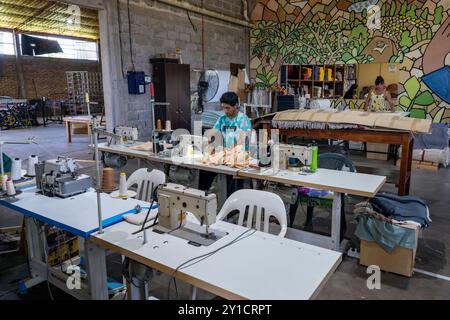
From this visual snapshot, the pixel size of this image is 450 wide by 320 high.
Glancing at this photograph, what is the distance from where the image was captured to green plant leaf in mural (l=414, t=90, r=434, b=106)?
7.75 metres

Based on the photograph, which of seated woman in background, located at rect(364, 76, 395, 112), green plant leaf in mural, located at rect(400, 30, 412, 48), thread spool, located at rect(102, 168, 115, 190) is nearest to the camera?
thread spool, located at rect(102, 168, 115, 190)

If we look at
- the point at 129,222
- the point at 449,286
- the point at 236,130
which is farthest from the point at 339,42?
the point at 129,222

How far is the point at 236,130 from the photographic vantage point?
3.62 metres

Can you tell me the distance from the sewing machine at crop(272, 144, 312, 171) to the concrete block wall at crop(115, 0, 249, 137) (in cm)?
373

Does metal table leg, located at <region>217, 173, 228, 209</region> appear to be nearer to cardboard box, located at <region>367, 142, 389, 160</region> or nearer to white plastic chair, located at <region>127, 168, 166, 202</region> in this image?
white plastic chair, located at <region>127, 168, 166, 202</region>

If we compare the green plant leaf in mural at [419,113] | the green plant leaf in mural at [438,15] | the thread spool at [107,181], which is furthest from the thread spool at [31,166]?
the green plant leaf in mural at [438,15]

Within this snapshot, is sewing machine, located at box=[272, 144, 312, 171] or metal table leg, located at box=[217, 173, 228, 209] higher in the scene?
sewing machine, located at box=[272, 144, 312, 171]

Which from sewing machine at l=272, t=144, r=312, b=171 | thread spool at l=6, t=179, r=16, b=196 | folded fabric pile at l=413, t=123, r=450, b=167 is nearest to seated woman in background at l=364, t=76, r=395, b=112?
folded fabric pile at l=413, t=123, r=450, b=167

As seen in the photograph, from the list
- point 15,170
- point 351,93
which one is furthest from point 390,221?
point 351,93

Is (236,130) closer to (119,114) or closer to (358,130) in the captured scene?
(358,130)

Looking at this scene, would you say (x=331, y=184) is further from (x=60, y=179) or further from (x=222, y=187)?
(x=60, y=179)

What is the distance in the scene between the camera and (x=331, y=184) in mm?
2695

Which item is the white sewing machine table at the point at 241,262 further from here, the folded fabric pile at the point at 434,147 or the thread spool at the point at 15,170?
the folded fabric pile at the point at 434,147
